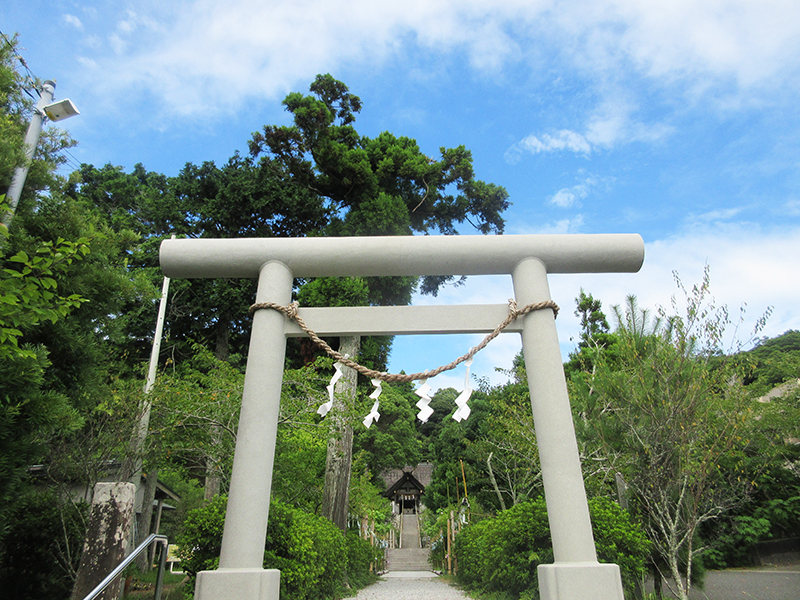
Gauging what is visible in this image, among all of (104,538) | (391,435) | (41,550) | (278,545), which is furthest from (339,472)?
(391,435)

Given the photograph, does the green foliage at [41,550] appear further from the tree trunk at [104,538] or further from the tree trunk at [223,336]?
the tree trunk at [223,336]

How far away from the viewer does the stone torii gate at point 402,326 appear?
228 centimetres

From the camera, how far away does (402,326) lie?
9.07ft

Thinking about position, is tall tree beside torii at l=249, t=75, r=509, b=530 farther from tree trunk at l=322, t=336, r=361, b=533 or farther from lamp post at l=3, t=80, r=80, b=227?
lamp post at l=3, t=80, r=80, b=227

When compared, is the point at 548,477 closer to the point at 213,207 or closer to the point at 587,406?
the point at 587,406

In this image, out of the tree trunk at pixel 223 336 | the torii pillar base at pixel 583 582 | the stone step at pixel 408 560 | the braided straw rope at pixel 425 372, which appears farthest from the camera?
the stone step at pixel 408 560

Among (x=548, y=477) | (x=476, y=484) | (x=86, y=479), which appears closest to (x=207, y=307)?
(x=86, y=479)

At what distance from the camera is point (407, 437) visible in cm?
2184

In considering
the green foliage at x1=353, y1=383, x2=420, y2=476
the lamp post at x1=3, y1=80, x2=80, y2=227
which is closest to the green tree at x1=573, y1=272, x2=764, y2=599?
the lamp post at x1=3, y1=80, x2=80, y2=227

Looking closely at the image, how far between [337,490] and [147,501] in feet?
19.7

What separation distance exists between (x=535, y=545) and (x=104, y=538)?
188 inches

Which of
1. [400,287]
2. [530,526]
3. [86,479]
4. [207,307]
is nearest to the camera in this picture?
[530,526]

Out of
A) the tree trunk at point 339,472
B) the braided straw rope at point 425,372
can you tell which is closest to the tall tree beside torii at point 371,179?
the tree trunk at point 339,472

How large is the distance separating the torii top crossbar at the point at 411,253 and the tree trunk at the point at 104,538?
3289 mm
